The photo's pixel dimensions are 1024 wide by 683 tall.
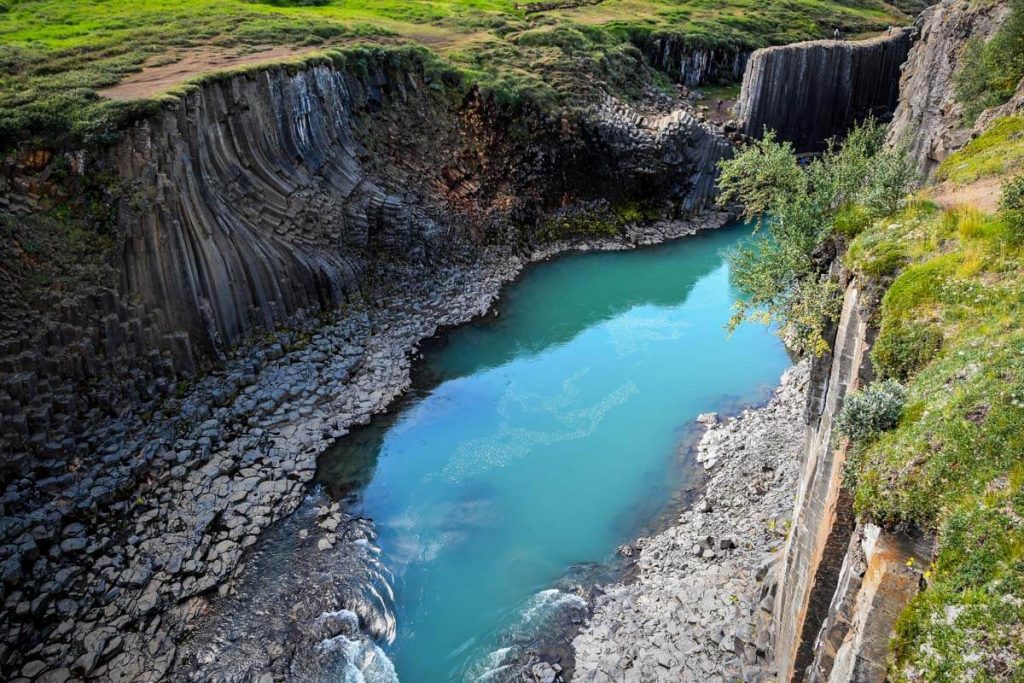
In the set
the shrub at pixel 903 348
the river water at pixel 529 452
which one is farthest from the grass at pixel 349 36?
the shrub at pixel 903 348

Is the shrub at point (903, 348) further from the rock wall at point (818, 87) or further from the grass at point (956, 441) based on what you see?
the rock wall at point (818, 87)

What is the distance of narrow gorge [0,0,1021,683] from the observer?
13.9 metres

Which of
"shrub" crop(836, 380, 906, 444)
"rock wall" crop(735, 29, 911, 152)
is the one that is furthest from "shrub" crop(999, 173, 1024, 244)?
"rock wall" crop(735, 29, 911, 152)

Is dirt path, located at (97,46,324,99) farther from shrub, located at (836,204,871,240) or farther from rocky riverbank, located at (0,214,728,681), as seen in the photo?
shrub, located at (836,204,871,240)

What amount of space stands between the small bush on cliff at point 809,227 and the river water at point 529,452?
19.6 ft

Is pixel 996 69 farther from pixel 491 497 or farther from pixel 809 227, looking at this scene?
pixel 491 497

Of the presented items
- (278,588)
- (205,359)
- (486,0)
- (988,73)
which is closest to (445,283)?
(205,359)

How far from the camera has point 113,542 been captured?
1641cm

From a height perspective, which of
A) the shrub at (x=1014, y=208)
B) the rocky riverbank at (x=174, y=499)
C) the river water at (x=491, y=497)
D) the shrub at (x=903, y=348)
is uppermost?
the shrub at (x=1014, y=208)

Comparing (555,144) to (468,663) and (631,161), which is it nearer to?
(631,161)

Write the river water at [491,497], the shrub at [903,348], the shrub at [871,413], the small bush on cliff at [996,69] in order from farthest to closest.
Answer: the small bush on cliff at [996,69], the river water at [491,497], the shrub at [903,348], the shrub at [871,413]

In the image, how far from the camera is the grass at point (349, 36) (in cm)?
2308

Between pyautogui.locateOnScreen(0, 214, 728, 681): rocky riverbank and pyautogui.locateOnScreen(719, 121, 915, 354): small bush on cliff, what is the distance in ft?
41.1

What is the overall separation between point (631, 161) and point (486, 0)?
22403 millimetres
